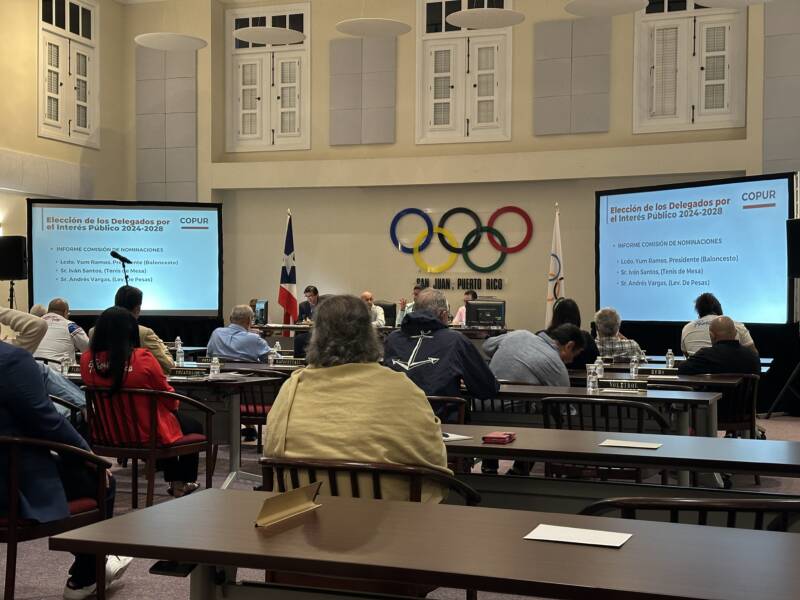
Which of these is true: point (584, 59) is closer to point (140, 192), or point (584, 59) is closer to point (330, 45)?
point (330, 45)

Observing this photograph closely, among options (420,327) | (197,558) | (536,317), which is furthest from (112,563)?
(536,317)

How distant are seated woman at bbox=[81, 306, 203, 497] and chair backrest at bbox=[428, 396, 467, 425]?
1.50 m

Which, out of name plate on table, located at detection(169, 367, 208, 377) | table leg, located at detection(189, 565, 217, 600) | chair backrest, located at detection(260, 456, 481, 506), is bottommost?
name plate on table, located at detection(169, 367, 208, 377)

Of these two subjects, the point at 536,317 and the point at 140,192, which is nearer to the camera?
the point at 536,317

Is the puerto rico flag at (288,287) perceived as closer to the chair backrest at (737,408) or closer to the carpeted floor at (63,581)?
the chair backrest at (737,408)

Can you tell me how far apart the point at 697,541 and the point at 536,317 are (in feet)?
40.8

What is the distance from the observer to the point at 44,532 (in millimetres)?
3312

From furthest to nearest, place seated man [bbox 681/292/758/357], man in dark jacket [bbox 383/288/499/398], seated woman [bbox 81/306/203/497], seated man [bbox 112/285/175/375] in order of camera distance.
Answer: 1. seated man [bbox 681/292/758/357]
2. seated man [bbox 112/285/175/375]
3. seated woman [bbox 81/306/203/497]
4. man in dark jacket [bbox 383/288/499/398]

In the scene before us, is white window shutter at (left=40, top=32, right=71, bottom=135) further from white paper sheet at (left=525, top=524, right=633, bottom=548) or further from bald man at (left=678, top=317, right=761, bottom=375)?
white paper sheet at (left=525, top=524, right=633, bottom=548)

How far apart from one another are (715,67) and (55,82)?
937 cm

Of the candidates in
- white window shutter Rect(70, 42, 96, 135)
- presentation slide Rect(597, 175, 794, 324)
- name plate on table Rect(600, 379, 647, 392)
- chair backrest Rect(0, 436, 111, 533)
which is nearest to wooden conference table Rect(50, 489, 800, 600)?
chair backrest Rect(0, 436, 111, 533)

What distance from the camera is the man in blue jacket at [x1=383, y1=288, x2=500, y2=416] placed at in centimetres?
477

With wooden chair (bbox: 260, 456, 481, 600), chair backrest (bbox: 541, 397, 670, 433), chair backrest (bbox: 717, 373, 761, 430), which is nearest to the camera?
wooden chair (bbox: 260, 456, 481, 600)

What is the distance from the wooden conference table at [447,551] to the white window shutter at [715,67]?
12199mm
